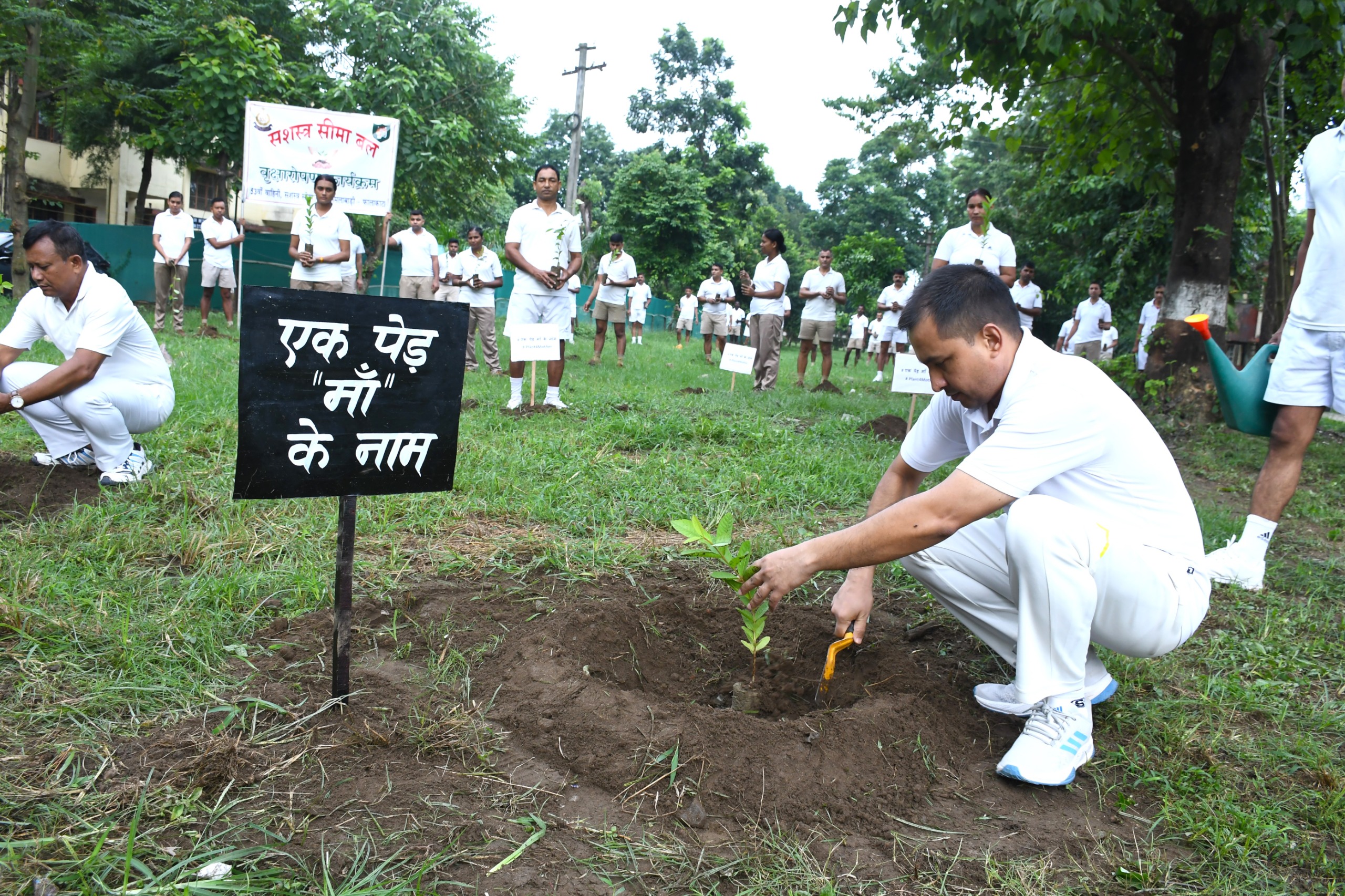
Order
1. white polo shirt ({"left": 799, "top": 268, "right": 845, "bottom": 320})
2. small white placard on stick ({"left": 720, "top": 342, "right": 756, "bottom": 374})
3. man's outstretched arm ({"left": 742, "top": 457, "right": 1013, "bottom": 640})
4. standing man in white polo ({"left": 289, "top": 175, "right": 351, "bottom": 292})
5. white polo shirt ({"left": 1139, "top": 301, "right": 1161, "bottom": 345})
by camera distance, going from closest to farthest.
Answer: man's outstretched arm ({"left": 742, "top": 457, "right": 1013, "bottom": 640}) < standing man in white polo ({"left": 289, "top": 175, "right": 351, "bottom": 292}) < small white placard on stick ({"left": 720, "top": 342, "right": 756, "bottom": 374}) < white polo shirt ({"left": 799, "top": 268, "right": 845, "bottom": 320}) < white polo shirt ({"left": 1139, "top": 301, "right": 1161, "bottom": 345})

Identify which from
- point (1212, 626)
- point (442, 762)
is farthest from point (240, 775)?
point (1212, 626)

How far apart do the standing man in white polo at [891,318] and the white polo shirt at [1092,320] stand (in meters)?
2.78

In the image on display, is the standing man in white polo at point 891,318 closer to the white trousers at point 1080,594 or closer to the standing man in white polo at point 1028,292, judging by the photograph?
the standing man in white polo at point 1028,292

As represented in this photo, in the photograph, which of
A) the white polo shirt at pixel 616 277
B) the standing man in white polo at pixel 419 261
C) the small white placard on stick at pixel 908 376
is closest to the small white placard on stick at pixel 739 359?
the white polo shirt at pixel 616 277

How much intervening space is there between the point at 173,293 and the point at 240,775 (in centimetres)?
1131

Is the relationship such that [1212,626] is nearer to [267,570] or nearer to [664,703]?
[664,703]

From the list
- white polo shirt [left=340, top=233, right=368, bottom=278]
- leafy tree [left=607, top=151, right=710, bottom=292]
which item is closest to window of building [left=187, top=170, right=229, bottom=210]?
leafy tree [left=607, top=151, right=710, bottom=292]

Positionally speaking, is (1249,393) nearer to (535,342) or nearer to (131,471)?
(535,342)

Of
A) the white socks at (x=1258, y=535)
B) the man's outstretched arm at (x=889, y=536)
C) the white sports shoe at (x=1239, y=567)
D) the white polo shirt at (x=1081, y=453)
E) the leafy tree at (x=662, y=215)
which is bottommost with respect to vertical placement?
the white sports shoe at (x=1239, y=567)

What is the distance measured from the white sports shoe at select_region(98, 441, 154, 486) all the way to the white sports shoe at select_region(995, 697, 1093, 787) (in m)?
3.98

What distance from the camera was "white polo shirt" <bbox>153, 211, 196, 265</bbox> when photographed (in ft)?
Answer: 37.7

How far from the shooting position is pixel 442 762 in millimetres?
2166

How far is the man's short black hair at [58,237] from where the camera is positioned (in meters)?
3.98

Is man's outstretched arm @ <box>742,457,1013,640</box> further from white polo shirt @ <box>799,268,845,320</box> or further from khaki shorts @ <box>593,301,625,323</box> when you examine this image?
khaki shorts @ <box>593,301,625,323</box>
